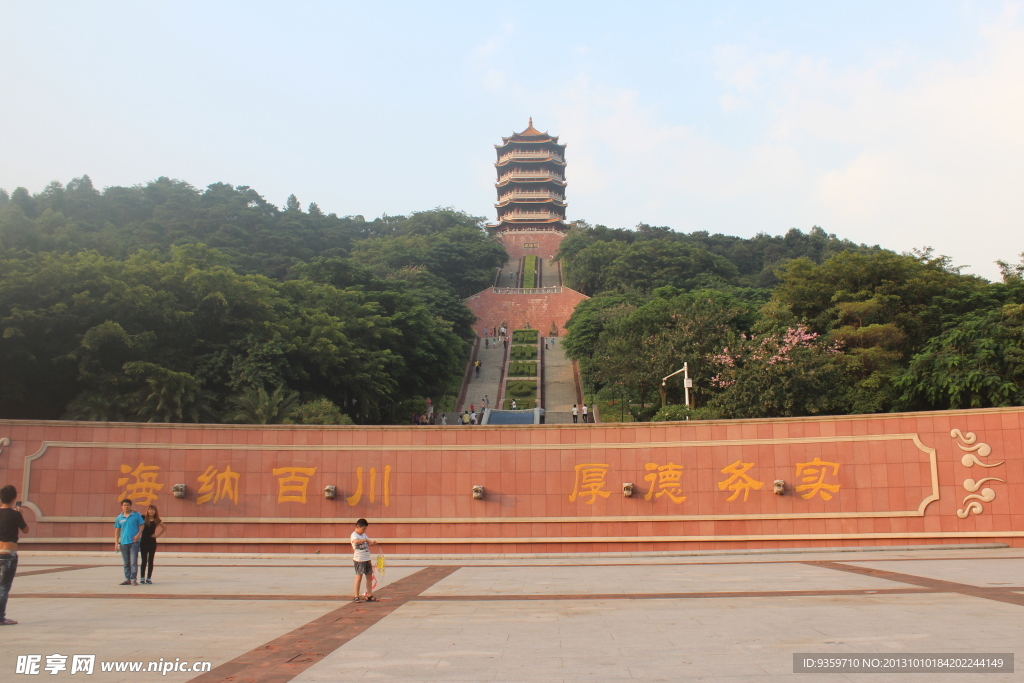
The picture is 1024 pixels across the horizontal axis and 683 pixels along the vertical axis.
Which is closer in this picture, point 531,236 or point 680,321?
point 680,321

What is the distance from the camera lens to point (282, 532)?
43.1ft

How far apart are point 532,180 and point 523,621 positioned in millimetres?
62305

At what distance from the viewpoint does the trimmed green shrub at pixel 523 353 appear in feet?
126

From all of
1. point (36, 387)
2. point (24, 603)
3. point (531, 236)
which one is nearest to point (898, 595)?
point (24, 603)

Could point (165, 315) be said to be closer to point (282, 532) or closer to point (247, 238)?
point (282, 532)

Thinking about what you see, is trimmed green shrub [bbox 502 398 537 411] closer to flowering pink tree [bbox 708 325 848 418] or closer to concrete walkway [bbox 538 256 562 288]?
flowering pink tree [bbox 708 325 848 418]

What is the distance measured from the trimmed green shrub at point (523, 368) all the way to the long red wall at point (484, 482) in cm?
2208

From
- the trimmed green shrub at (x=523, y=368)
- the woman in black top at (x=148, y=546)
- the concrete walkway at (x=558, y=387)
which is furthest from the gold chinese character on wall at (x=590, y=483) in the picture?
the trimmed green shrub at (x=523, y=368)

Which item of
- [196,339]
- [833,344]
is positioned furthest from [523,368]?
[196,339]

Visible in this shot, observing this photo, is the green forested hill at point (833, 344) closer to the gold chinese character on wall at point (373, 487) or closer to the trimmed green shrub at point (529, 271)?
the gold chinese character on wall at point (373, 487)

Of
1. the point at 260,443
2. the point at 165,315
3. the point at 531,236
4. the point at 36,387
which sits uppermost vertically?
the point at 531,236

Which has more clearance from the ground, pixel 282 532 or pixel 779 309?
pixel 779 309

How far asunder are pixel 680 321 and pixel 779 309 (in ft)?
9.84

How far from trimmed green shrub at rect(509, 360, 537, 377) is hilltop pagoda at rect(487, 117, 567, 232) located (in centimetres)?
3064
